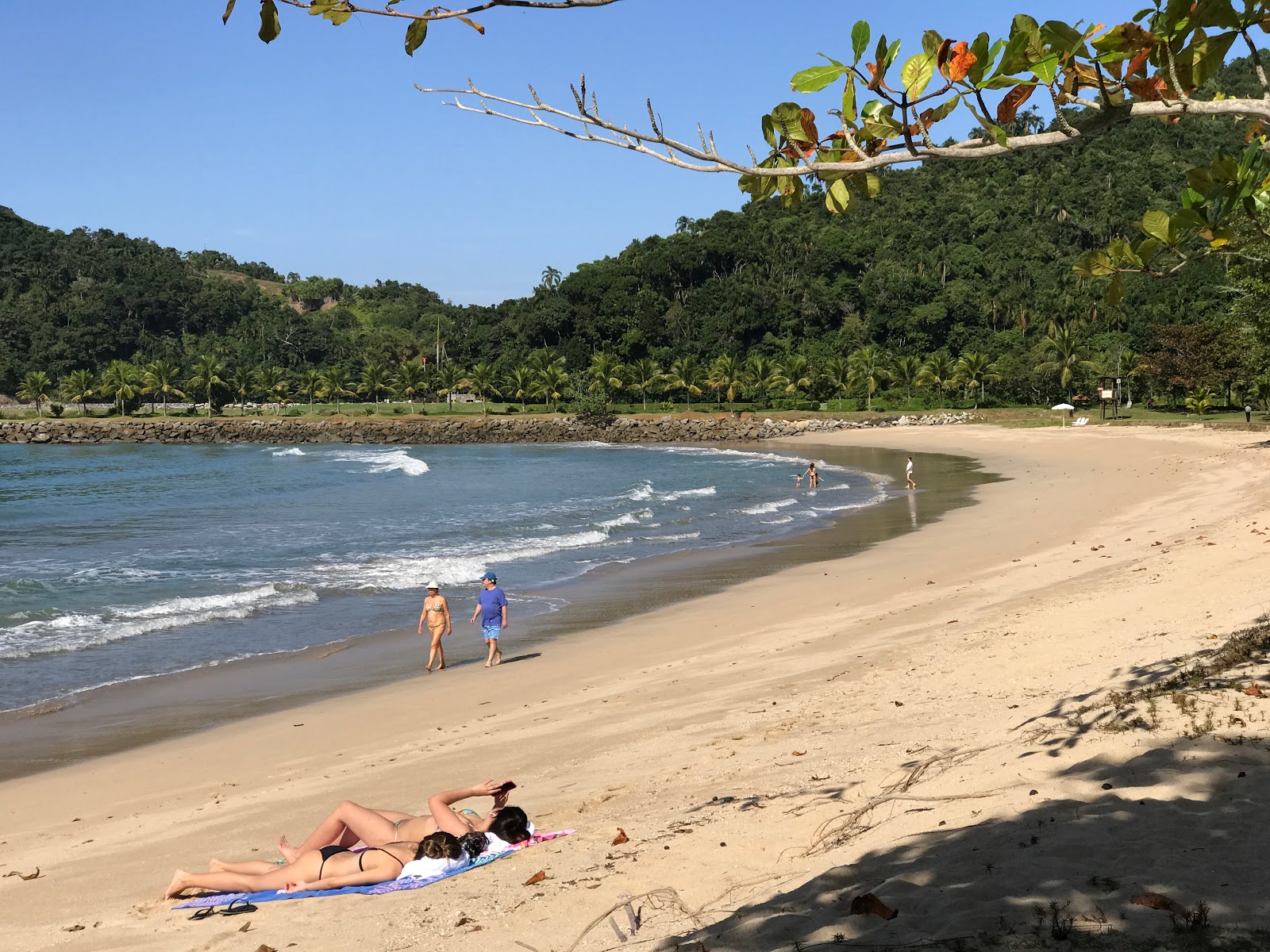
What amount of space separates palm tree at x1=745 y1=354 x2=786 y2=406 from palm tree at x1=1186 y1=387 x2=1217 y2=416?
37.5 metres

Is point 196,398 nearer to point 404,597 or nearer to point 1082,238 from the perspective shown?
point 1082,238

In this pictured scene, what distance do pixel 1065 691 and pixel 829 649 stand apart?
3.96 m

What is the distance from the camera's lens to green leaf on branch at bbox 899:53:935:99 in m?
3.56

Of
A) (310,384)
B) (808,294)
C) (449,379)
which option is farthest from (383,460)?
(808,294)

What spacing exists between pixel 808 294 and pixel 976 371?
27.1m

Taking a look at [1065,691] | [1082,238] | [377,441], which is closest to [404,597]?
[1065,691]

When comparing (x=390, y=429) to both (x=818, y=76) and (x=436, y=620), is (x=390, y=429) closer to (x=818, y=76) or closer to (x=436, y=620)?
(x=436, y=620)

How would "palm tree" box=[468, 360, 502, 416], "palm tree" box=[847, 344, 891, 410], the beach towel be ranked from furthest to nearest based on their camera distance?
"palm tree" box=[468, 360, 502, 416], "palm tree" box=[847, 344, 891, 410], the beach towel

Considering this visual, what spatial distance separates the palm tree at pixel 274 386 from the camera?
368 feet

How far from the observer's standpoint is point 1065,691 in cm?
730

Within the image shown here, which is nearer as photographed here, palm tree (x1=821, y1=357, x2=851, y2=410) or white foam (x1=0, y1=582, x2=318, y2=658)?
white foam (x1=0, y1=582, x2=318, y2=658)

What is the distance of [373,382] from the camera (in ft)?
371

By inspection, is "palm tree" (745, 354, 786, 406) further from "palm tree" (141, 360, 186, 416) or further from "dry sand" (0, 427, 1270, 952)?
"dry sand" (0, 427, 1270, 952)

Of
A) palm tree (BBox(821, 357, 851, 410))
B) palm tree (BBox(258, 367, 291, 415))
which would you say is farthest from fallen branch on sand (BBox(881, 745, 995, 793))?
palm tree (BBox(258, 367, 291, 415))
